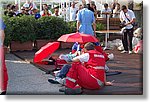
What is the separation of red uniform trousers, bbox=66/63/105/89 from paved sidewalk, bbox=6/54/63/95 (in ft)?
1.09

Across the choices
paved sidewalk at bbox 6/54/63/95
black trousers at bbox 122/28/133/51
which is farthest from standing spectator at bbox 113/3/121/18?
paved sidewalk at bbox 6/54/63/95

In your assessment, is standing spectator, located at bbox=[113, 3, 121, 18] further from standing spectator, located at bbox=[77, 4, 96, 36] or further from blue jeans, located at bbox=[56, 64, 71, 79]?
blue jeans, located at bbox=[56, 64, 71, 79]

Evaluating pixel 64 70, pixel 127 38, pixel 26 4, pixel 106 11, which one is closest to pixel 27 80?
pixel 64 70

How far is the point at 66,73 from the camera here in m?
6.38

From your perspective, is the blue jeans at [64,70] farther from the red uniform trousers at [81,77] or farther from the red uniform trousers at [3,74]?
the red uniform trousers at [3,74]

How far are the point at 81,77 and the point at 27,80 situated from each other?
61.7 inches

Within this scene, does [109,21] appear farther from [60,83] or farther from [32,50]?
[60,83]

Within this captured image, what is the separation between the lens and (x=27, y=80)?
23.5 feet

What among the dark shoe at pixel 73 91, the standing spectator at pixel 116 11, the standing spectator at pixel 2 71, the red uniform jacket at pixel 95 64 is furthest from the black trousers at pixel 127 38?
the standing spectator at pixel 2 71

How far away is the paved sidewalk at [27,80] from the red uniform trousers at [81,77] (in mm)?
332

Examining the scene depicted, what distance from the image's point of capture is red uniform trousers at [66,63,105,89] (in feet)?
19.4

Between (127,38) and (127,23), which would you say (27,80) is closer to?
(127,23)

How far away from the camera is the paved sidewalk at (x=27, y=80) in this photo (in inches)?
248

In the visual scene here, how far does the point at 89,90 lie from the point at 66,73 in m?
0.51
